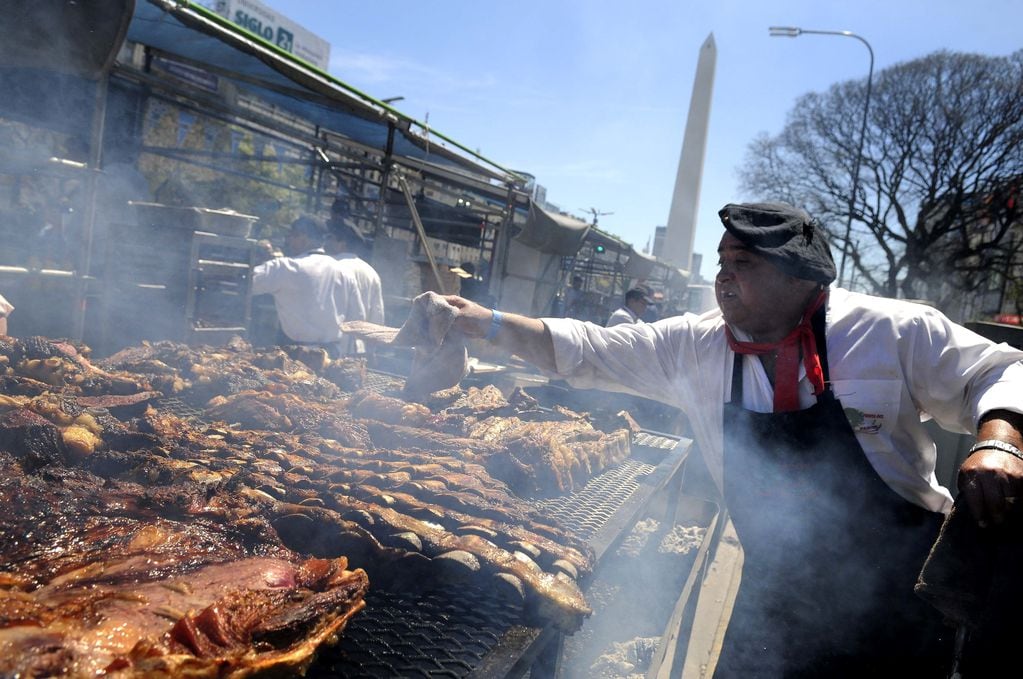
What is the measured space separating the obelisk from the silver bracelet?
35.9m

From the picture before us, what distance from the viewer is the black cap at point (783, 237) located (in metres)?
2.53

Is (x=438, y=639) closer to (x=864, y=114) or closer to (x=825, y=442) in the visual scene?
(x=825, y=442)

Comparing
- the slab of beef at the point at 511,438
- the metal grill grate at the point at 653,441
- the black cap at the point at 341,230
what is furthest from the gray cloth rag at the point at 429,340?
the black cap at the point at 341,230

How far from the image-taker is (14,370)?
3832mm

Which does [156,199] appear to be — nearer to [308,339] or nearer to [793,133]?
[308,339]

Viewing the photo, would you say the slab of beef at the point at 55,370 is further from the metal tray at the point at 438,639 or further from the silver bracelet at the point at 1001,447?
the silver bracelet at the point at 1001,447

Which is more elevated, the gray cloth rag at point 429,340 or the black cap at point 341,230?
the black cap at point 341,230

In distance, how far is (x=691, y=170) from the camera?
41.1 meters

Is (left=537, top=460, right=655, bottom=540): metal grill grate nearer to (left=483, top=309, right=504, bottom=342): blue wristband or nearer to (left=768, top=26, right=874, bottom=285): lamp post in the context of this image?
(left=483, top=309, right=504, bottom=342): blue wristband

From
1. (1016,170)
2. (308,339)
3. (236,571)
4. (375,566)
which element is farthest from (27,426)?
(1016,170)

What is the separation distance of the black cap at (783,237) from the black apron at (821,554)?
0.82ft

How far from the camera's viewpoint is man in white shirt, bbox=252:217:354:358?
6.40 m

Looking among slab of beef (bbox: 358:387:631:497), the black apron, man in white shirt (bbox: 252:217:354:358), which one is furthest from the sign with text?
the black apron

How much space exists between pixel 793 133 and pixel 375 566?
33485 millimetres
